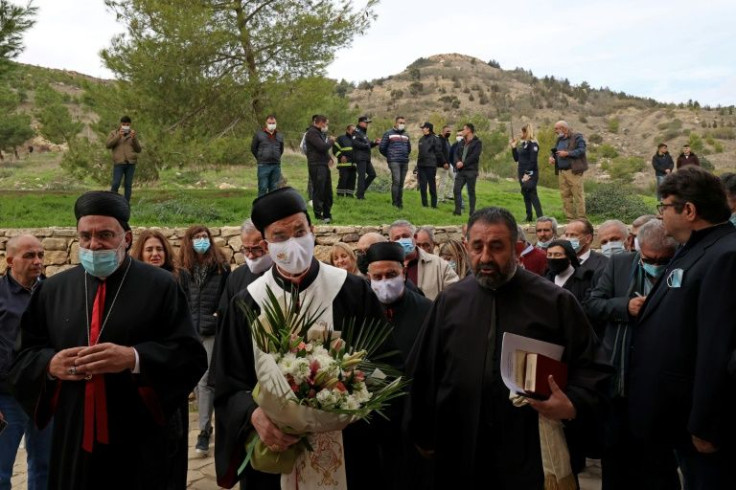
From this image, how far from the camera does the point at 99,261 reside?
13.1ft

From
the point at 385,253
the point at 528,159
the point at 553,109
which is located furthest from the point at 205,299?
the point at 553,109

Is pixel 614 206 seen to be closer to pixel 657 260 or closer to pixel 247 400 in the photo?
pixel 657 260

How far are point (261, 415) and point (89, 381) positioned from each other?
1177mm

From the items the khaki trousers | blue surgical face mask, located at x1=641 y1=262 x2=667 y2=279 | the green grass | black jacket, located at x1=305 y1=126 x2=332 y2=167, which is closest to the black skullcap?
blue surgical face mask, located at x1=641 y1=262 x2=667 y2=279

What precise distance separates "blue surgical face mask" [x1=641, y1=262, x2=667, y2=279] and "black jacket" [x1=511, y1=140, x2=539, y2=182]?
40.6 ft

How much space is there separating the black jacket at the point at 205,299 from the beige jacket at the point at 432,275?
2.01 metres

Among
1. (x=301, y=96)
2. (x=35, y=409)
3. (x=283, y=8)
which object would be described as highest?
(x=283, y=8)

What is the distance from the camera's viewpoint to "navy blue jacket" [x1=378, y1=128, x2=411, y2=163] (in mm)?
17828

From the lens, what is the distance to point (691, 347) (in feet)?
12.4

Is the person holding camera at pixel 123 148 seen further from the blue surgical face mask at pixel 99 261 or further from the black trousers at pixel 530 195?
the blue surgical face mask at pixel 99 261

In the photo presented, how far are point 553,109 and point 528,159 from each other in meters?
47.6

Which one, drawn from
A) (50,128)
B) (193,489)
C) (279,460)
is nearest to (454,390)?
(279,460)

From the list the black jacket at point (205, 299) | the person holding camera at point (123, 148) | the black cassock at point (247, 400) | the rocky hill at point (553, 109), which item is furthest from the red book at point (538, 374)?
the rocky hill at point (553, 109)

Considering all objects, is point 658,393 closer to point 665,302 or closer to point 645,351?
point 645,351
